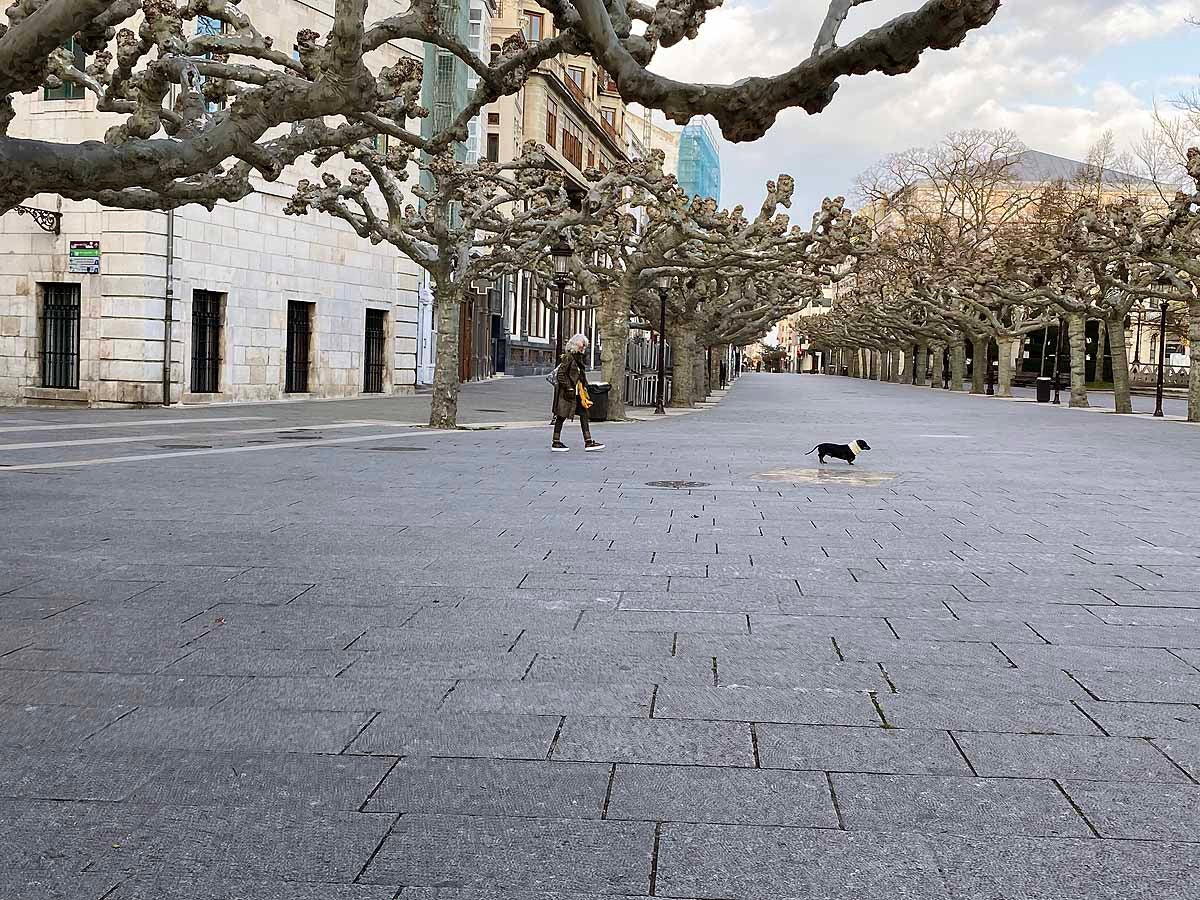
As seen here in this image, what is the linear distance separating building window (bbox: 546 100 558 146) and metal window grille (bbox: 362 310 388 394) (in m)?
27.7

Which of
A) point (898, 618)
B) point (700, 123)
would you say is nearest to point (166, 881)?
point (898, 618)

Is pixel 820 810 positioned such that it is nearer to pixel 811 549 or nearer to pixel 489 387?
pixel 811 549

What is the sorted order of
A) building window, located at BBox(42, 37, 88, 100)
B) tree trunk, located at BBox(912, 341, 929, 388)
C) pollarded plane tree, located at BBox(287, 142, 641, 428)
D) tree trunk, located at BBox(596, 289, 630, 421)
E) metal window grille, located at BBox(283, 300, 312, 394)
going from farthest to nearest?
tree trunk, located at BBox(912, 341, 929, 388), metal window grille, located at BBox(283, 300, 312, 394), tree trunk, located at BBox(596, 289, 630, 421), building window, located at BBox(42, 37, 88, 100), pollarded plane tree, located at BBox(287, 142, 641, 428)

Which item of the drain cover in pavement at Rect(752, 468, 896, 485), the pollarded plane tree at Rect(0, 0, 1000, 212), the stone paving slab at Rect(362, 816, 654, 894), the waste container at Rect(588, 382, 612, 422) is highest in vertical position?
the pollarded plane tree at Rect(0, 0, 1000, 212)

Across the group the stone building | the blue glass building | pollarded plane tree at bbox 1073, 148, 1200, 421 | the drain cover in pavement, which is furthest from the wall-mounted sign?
the blue glass building

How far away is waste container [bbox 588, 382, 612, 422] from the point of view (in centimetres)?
2427

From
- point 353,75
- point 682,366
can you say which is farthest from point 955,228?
point 353,75

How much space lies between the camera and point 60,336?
82.4 ft

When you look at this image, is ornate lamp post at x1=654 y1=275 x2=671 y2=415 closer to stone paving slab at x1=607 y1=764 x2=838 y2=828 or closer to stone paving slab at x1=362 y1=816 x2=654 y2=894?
stone paving slab at x1=607 y1=764 x2=838 y2=828

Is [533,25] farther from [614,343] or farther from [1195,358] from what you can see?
[1195,358]

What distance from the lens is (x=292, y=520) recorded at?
939 centimetres

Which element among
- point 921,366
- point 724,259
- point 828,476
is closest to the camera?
point 828,476

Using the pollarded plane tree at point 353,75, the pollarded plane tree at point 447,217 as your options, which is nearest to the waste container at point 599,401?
the pollarded plane tree at point 447,217

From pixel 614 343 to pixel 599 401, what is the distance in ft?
5.48
